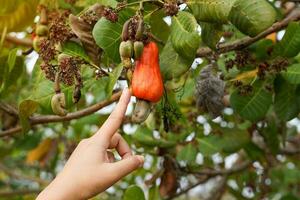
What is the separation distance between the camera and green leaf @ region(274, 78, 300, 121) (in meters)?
1.76

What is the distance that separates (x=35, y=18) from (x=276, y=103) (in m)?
0.83

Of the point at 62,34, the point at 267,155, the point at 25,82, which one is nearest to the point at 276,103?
the point at 62,34

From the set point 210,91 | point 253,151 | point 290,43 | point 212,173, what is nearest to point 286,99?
point 290,43

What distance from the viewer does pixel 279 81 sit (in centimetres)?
174

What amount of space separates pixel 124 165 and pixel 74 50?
0.49 meters

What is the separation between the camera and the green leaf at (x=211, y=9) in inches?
50.9

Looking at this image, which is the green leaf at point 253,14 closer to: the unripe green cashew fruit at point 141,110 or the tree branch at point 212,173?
the unripe green cashew fruit at point 141,110

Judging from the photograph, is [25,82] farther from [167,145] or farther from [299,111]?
[299,111]

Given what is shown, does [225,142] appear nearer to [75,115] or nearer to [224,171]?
[224,171]

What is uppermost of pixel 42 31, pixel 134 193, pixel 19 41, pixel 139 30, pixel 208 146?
pixel 139 30

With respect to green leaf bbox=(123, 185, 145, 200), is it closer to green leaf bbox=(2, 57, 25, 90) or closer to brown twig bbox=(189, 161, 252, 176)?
green leaf bbox=(2, 57, 25, 90)

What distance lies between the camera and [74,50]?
61.8 inches

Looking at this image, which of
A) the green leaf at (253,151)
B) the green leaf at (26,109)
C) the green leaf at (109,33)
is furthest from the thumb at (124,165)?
the green leaf at (253,151)

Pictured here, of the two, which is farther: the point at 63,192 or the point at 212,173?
the point at 212,173
